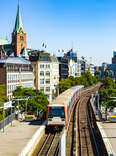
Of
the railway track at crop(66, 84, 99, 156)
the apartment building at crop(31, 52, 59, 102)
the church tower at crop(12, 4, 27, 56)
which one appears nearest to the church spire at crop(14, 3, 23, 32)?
the church tower at crop(12, 4, 27, 56)

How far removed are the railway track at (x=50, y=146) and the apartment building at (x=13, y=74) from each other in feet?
160

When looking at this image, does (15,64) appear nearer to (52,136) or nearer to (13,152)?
(52,136)

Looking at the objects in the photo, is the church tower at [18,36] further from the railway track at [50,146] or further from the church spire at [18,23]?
the railway track at [50,146]

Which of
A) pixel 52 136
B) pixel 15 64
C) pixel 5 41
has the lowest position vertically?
pixel 52 136

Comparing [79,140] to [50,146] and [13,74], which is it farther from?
[13,74]

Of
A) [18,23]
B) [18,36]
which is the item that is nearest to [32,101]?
[18,23]

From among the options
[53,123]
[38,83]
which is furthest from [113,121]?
[38,83]

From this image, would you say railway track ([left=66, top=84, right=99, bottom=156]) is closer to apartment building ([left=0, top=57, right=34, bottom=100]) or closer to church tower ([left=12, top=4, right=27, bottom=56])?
apartment building ([left=0, top=57, right=34, bottom=100])

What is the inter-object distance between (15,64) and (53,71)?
168 ft

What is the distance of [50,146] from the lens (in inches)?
1238

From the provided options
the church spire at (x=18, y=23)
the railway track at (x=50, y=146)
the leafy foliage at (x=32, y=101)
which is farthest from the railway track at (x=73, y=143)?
the church spire at (x=18, y=23)

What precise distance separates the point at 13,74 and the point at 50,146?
6083cm

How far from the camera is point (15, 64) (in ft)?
306

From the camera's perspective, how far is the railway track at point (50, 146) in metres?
28.9
